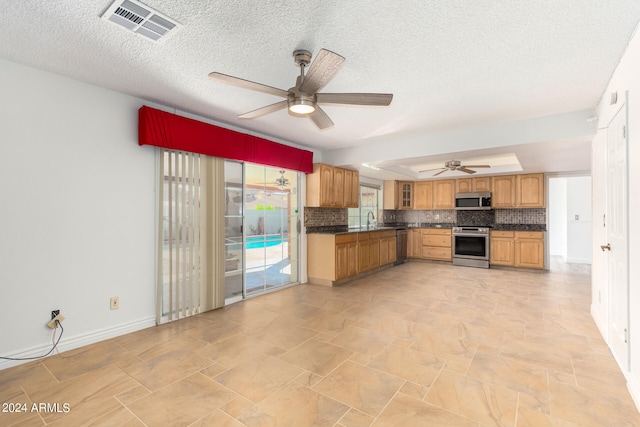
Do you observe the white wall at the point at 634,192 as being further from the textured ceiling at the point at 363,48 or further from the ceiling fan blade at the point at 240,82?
the ceiling fan blade at the point at 240,82

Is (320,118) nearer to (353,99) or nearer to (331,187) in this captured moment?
(353,99)

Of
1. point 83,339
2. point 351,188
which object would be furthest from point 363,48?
point 351,188

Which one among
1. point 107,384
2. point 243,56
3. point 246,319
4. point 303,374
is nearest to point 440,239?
point 246,319

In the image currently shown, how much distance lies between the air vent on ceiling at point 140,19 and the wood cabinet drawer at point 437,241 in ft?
22.2

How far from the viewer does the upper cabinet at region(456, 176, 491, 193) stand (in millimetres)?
6780

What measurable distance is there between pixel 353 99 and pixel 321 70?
39 cm

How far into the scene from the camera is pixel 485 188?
6801 millimetres

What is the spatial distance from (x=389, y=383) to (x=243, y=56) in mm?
2635

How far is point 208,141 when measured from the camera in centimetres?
347

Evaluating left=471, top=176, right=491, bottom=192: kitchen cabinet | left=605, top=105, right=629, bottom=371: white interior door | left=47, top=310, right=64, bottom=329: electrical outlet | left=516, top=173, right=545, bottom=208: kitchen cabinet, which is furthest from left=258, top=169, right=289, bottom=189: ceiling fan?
left=516, top=173, right=545, bottom=208: kitchen cabinet

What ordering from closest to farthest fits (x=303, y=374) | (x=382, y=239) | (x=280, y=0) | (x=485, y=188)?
(x=280, y=0)
(x=303, y=374)
(x=382, y=239)
(x=485, y=188)

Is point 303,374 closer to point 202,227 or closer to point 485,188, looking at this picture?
point 202,227

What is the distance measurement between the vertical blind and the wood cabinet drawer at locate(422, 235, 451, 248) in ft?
17.6

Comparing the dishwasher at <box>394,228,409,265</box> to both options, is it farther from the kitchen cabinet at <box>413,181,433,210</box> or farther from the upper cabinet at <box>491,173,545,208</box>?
the upper cabinet at <box>491,173,545,208</box>
